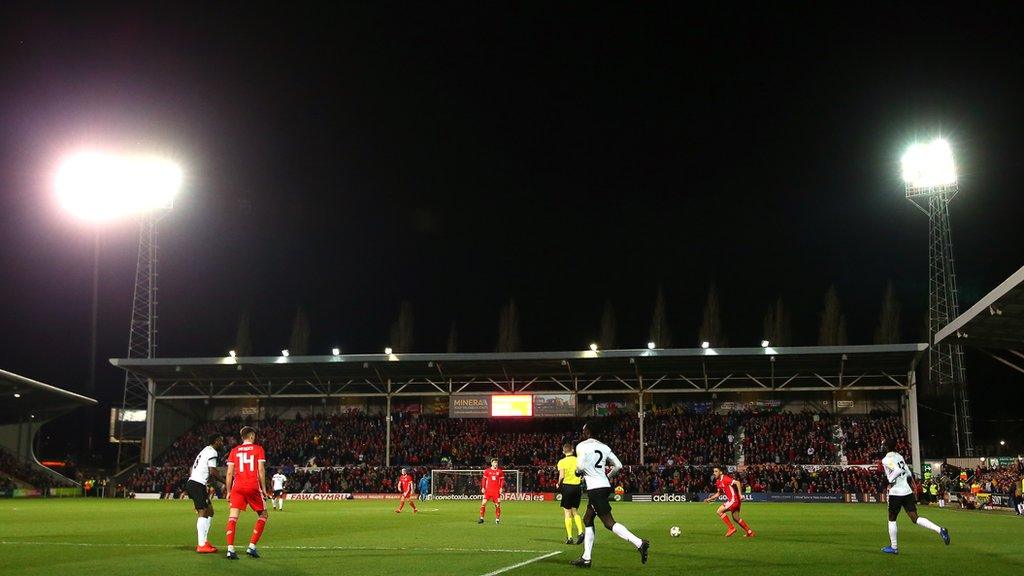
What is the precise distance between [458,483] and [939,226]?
1319 inches

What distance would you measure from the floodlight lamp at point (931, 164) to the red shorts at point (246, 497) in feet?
159

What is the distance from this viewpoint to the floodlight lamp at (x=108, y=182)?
162 ft

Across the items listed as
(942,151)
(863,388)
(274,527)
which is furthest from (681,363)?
(274,527)

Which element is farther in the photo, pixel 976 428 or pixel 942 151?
pixel 976 428

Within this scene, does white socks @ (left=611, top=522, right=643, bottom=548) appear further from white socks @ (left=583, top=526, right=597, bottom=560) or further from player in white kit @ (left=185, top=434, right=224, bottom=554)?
player in white kit @ (left=185, top=434, right=224, bottom=554)

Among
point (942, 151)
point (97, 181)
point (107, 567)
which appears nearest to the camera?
point (107, 567)

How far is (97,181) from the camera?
162 ft

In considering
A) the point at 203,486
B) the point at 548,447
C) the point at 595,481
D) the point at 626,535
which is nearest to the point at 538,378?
the point at 548,447

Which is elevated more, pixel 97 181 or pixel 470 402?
pixel 97 181

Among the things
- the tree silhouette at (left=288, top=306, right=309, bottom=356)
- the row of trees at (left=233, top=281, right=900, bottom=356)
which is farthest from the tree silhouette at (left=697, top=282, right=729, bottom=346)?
the tree silhouette at (left=288, top=306, right=309, bottom=356)

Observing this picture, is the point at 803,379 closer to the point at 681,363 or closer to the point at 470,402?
the point at 681,363

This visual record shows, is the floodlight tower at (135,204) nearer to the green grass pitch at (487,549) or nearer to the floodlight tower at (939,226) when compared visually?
the green grass pitch at (487,549)

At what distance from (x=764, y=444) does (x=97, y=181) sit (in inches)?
1662

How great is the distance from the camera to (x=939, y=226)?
Answer: 54281 millimetres
